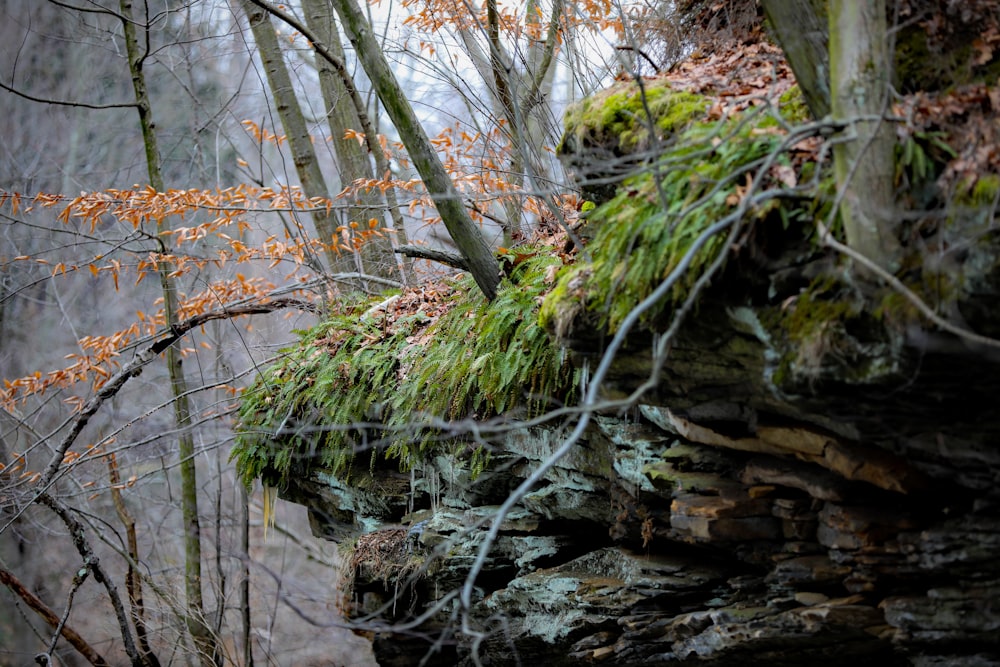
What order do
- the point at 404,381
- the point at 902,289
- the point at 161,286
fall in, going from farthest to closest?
the point at 161,286 → the point at 404,381 → the point at 902,289

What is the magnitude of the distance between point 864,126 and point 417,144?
3.19m

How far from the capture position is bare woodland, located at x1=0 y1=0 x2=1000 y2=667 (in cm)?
298

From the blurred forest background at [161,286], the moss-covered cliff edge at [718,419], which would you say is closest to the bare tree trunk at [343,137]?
the blurred forest background at [161,286]

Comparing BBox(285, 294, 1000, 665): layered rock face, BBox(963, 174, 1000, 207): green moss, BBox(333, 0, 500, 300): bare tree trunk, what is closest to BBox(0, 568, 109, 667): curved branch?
BBox(285, 294, 1000, 665): layered rock face

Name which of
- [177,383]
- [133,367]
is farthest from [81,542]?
[177,383]

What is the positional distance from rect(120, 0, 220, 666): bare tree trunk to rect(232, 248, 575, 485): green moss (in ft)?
5.32

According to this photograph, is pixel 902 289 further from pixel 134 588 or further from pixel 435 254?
pixel 134 588

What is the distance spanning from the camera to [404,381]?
5.90 m

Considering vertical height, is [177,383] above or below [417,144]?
below

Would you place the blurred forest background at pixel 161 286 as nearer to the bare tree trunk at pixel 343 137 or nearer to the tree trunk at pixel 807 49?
the bare tree trunk at pixel 343 137

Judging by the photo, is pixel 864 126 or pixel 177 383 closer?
pixel 864 126

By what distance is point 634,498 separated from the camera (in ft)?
15.0

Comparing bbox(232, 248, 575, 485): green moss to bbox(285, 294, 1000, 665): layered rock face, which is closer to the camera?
bbox(285, 294, 1000, 665): layered rock face

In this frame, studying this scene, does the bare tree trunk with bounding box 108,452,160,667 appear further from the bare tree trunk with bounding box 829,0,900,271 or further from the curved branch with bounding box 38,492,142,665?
the bare tree trunk with bounding box 829,0,900,271
